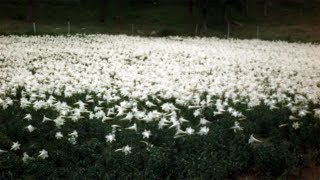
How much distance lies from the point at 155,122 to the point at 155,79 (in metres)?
6.12

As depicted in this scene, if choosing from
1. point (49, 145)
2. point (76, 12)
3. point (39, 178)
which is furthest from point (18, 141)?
point (76, 12)

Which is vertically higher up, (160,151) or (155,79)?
(160,151)

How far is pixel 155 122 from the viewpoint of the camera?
1179 centimetres

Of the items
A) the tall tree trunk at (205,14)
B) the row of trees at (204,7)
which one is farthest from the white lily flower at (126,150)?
the row of trees at (204,7)

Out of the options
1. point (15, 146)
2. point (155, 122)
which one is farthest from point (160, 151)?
point (15, 146)

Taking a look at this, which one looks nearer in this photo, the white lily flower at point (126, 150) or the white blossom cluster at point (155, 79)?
the white lily flower at point (126, 150)

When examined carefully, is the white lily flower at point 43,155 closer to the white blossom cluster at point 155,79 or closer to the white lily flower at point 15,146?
the white lily flower at point 15,146

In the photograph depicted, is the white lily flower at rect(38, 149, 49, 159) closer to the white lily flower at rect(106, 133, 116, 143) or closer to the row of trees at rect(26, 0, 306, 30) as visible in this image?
the white lily flower at rect(106, 133, 116, 143)

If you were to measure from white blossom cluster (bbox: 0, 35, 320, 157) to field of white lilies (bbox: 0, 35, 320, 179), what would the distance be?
0.05 m

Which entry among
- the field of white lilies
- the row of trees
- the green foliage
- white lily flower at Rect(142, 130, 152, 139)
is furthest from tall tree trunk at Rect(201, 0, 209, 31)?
white lily flower at Rect(142, 130, 152, 139)

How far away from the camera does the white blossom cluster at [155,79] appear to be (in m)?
12.8

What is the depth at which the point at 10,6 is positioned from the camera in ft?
220

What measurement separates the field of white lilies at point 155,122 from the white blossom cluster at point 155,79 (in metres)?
0.05

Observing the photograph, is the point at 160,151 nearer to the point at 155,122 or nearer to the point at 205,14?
the point at 155,122
